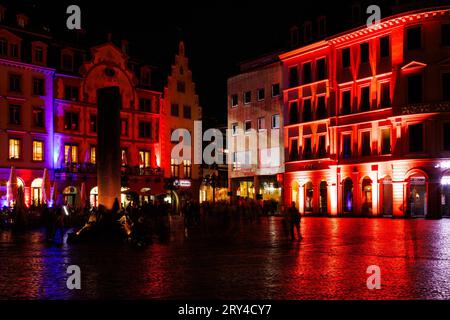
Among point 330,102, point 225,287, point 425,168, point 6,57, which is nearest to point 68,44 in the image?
point 6,57

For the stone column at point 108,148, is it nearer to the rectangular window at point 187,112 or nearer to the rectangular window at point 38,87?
the rectangular window at point 38,87

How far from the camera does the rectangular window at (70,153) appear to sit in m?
58.5

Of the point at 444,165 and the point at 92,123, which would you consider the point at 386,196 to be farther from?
the point at 92,123

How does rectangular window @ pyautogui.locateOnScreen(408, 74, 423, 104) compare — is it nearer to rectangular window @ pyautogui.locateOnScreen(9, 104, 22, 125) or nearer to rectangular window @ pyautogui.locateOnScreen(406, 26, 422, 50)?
rectangular window @ pyautogui.locateOnScreen(406, 26, 422, 50)

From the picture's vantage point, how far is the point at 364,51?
54.5 meters

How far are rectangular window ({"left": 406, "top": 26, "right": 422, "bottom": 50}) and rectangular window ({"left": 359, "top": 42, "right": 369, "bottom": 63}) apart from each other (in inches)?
182

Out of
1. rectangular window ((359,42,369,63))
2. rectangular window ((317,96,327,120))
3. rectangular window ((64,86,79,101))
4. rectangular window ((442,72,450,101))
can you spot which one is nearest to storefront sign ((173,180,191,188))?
rectangular window ((64,86,79,101))

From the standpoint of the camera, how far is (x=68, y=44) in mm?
60062

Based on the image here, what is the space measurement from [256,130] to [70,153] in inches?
811

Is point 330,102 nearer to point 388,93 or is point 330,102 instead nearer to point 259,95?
point 388,93

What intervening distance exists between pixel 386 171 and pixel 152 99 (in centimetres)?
2841

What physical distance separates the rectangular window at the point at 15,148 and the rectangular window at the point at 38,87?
193 inches

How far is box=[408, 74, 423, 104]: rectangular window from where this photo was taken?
4941 cm

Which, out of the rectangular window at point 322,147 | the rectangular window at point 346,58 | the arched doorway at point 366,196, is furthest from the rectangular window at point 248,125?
the arched doorway at point 366,196
